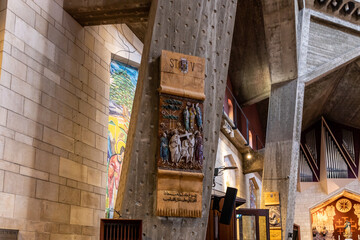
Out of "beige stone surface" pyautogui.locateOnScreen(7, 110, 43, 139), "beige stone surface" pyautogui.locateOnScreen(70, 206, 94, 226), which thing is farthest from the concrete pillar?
"beige stone surface" pyautogui.locateOnScreen(7, 110, 43, 139)

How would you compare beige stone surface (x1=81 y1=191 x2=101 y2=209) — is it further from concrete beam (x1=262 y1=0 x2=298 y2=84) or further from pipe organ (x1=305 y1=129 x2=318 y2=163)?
pipe organ (x1=305 y1=129 x2=318 y2=163)

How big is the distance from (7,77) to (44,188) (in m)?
1.58

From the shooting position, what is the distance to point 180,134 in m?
5.70

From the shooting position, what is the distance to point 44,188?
6.18 m

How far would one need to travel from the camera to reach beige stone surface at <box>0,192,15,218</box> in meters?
5.42

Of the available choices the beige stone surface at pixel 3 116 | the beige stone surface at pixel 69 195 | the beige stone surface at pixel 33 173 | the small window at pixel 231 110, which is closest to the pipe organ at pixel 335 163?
the small window at pixel 231 110

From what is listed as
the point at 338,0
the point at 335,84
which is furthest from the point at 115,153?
the point at 335,84

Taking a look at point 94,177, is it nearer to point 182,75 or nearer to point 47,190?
point 47,190

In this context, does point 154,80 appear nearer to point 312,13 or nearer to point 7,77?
point 7,77

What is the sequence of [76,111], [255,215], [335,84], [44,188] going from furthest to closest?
[335,84], [255,215], [76,111], [44,188]

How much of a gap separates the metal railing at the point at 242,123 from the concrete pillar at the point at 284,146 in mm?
1874

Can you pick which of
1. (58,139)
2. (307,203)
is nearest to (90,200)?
(58,139)

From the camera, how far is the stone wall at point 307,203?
20.3m

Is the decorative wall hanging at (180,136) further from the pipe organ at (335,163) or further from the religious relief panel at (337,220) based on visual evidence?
the religious relief panel at (337,220)
